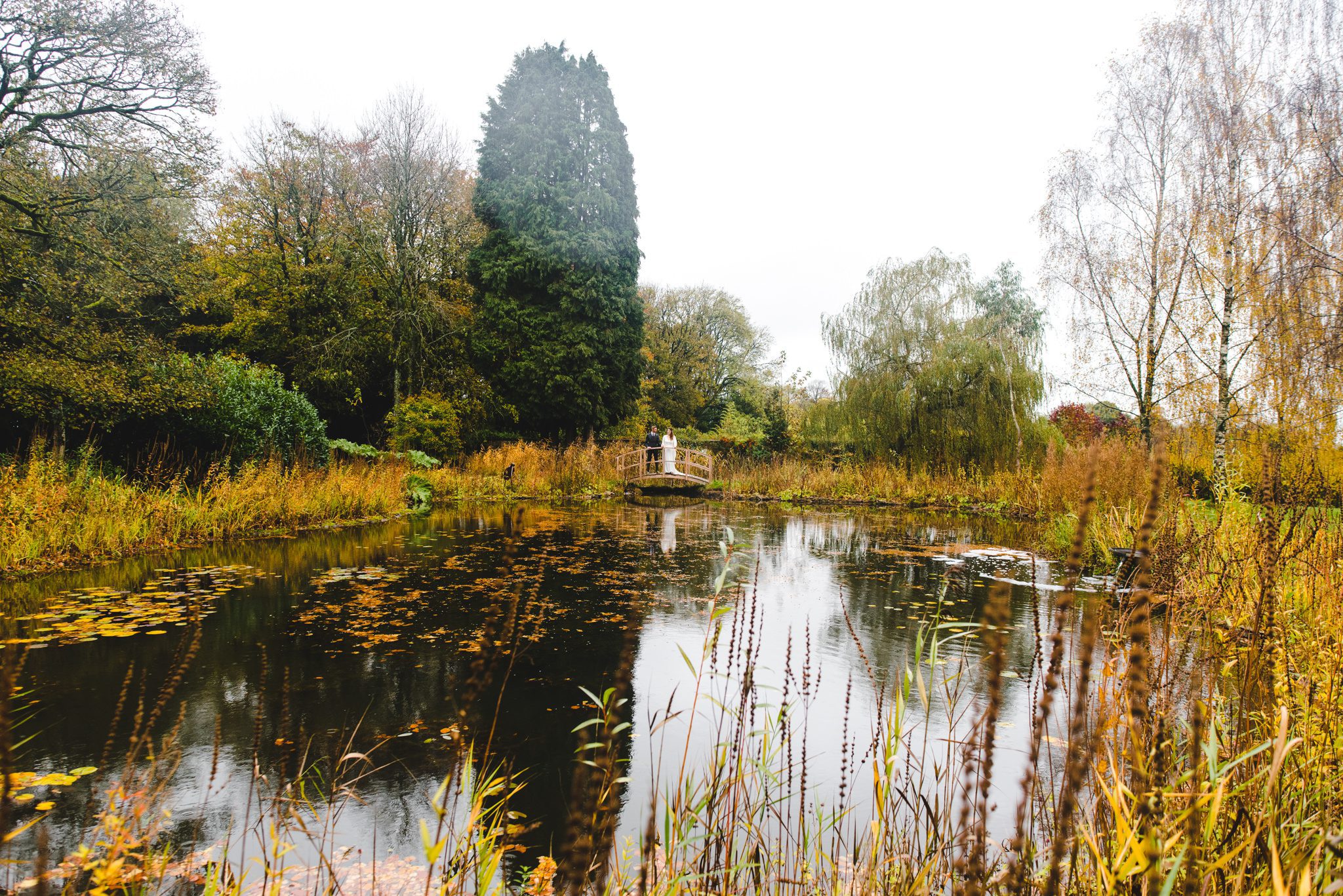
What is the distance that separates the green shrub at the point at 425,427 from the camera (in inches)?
659

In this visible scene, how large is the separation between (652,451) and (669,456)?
77 cm

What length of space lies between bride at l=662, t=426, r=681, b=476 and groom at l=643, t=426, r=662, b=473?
0.82 ft

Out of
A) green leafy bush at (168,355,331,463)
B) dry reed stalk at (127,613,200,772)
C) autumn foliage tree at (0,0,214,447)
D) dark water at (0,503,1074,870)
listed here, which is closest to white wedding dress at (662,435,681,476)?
green leafy bush at (168,355,331,463)

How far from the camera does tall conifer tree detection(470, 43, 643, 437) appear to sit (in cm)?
2064

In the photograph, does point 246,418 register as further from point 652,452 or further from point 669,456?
point 652,452

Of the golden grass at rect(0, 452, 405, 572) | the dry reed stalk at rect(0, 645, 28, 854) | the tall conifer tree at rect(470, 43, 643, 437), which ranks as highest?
the tall conifer tree at rect(470, 43, 643, 437)

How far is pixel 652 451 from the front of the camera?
20.6 m

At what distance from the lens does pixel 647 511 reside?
47.8ft

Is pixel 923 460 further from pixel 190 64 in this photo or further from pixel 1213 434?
pixel 190 64

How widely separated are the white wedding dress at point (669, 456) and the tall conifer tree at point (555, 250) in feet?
9.58

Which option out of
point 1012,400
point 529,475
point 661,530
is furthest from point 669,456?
point 1012,400

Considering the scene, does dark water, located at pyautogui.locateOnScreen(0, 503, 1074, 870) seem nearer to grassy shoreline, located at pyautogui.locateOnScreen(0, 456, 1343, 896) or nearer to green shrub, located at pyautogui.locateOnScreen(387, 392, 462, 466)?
grassy shoreline, located at pyautogui.locateOnScreen(0, 456, 1343, 896)

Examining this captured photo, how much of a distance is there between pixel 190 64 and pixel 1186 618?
1422 centimetres

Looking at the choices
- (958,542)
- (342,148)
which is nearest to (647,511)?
(958,542)
